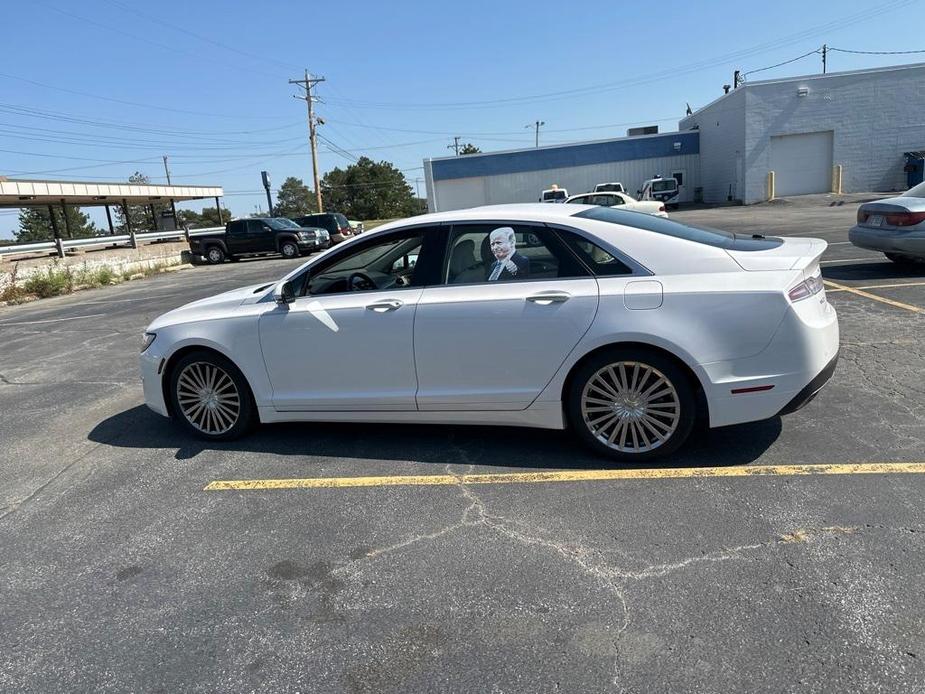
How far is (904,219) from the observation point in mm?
8680

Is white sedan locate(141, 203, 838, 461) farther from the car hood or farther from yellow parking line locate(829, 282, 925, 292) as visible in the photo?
yellow parking line locate(829, 282, 925, 292)

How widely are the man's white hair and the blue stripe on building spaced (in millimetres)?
40385

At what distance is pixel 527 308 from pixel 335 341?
52.3 inches

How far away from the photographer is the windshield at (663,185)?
119ft

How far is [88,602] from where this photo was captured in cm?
301

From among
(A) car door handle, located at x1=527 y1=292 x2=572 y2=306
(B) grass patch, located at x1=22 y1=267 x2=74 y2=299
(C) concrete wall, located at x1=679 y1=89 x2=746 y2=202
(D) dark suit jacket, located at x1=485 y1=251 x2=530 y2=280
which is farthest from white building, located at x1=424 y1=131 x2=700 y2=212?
(A) car door handle, located at x1=527 y1=292 x2=572 y2=306

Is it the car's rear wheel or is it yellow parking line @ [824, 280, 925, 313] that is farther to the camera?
the car's rear wheel

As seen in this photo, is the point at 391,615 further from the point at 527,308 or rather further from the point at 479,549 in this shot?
the point at 527,308

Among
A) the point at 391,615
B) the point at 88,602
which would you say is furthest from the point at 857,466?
the point at 88,602

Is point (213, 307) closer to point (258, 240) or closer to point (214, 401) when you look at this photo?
point (214, 401)

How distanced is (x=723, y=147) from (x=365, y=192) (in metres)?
63.2

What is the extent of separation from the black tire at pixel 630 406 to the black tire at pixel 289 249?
79.3 ft

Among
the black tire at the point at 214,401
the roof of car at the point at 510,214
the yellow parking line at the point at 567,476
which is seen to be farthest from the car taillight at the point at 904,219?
the black tire at the point at 214,401

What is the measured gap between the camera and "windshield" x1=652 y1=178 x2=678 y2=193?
1422 inches
